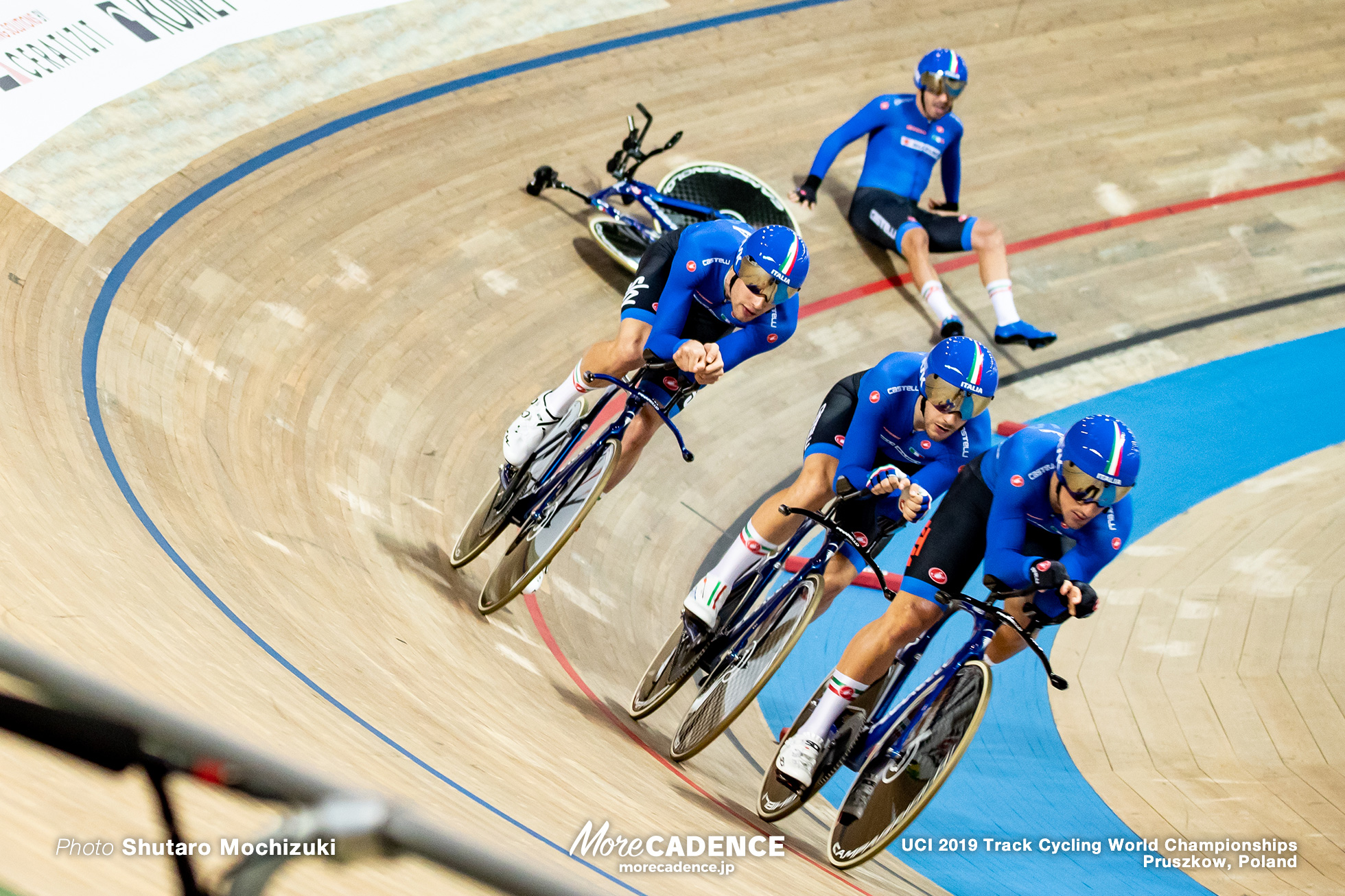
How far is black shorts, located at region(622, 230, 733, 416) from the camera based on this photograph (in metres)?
3.82

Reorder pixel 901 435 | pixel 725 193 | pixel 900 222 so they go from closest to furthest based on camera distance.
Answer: pixel 901 435
pixel 725 193
pixel 900 222

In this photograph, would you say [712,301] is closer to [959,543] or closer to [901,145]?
[959,543]

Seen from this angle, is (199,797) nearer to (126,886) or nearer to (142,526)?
(126,886)

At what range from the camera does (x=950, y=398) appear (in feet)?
10.5

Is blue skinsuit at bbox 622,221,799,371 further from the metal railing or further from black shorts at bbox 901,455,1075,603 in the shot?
the metal railing

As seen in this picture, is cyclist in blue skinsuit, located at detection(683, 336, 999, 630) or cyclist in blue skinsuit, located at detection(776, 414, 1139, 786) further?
cyclist in blue skinsuit, located at detection(683, 336, 999, 630)

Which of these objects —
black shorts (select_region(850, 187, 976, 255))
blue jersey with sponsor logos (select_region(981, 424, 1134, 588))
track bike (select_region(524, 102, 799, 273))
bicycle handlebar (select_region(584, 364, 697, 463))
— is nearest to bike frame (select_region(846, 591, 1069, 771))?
blue jersey with sponsor logos (select_region(981, 424, 1134, 588))

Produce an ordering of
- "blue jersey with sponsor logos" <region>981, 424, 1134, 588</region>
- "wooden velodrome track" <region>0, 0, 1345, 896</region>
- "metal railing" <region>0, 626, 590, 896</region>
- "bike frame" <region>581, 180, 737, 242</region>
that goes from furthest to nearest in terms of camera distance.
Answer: "bike frame" <region>581, 180, 737, 242</region> → "blue jersey with sponsor logos" <region>981, 424, 1134, 588</region> → "wooden velodrome track" <region>0, 0, 1345, 896</region> → "metal railing" <region>0, 626, 590, 896</region>

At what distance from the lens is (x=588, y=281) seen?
6043 millimetres

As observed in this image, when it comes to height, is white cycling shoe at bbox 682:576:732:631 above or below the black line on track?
above

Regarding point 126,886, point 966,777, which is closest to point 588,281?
point 966,777

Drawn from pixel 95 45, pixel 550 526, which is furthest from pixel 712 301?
pixel 95 45

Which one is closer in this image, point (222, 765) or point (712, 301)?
point (222, 765)

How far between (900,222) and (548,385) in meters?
2.38
